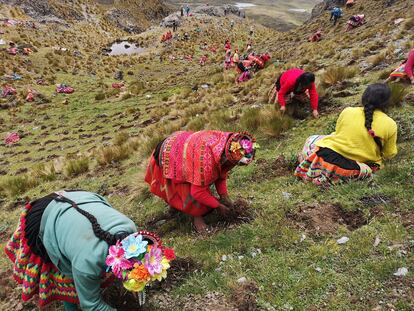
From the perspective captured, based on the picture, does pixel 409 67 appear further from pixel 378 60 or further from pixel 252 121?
pixel 252 121

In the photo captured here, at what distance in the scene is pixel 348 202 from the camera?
179 inches

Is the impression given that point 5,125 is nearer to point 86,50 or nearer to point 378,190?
point 378,190

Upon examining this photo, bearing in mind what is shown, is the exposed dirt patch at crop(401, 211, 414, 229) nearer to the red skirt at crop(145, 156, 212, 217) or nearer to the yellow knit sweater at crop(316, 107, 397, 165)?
the yellow knit sweater at crop(316, 107, 397, 165)

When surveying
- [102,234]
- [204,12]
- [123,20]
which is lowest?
[102,234]

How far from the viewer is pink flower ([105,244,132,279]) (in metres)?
2.64

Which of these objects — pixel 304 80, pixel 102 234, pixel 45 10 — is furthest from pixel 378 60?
pixel 45 10

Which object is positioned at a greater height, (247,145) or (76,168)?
(247,145)

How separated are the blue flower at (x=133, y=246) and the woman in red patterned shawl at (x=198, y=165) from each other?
5.29 ft

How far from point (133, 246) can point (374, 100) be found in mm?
3857

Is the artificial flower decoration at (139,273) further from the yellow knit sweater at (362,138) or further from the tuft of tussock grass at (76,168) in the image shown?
the tuft of tussock grass at (76,168)

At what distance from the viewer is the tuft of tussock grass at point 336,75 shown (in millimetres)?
9661

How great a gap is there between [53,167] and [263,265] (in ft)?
24.5

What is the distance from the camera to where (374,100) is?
16.1 feet

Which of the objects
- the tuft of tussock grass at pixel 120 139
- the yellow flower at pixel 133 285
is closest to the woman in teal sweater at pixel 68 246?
the yellow flower at pixel 133 285
